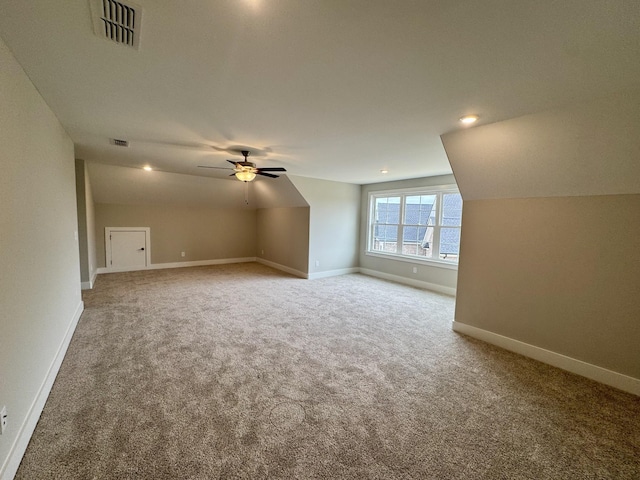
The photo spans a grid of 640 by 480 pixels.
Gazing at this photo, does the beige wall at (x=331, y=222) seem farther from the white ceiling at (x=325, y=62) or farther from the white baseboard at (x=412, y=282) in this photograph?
the white ceiling at (x=325, y=62)

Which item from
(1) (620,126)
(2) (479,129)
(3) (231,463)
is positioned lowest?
(3) (231,463)

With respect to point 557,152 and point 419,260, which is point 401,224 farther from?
point 557,152

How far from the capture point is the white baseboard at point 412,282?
16.5 ft

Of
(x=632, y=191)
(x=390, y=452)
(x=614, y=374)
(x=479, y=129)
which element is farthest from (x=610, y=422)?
(x=479, y=129)

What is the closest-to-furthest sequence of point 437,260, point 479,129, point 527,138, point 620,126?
1. point 620,126
2. point 527,138
3. point 479,129
4. point 437,260

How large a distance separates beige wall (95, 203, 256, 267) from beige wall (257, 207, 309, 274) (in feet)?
1.86

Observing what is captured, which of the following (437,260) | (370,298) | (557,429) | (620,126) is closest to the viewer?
(557,429)

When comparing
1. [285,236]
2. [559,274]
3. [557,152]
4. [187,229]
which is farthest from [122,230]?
[559,274]

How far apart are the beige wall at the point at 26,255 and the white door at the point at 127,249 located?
4175mm

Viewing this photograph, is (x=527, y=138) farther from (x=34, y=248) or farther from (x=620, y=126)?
(x=34, y=248)

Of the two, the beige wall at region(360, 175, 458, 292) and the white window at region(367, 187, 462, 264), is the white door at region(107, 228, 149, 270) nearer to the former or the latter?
the beige wall at region(360, 175, 458, 292)

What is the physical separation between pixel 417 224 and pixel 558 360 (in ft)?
11.0

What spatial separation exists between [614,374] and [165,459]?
358 cm

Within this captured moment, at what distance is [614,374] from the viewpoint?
2326 mm
